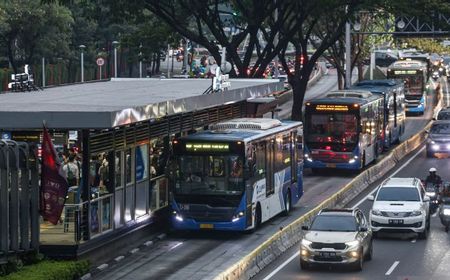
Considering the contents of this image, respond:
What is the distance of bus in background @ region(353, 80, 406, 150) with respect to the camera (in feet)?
208

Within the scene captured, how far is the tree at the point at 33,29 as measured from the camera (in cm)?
8756

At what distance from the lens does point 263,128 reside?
3856cm

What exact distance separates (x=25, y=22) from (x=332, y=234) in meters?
61.9

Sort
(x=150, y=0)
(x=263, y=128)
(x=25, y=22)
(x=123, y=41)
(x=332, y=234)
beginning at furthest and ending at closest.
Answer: (x=25, y=22)
(x=123, y=41)
(x=150, y=0)
(x=263, y=128)
(x=332, y=234)

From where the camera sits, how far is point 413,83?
90.7 m

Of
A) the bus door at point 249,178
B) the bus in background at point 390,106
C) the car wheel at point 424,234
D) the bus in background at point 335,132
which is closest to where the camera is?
the bus door at point 249,178

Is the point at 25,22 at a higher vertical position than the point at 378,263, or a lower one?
higher

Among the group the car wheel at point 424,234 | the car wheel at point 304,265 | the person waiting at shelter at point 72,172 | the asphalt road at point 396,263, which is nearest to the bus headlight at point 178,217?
the asphalt road at point 396,263

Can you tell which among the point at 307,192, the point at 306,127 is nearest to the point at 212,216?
the point at 307,192

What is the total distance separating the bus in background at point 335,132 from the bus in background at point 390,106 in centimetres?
949

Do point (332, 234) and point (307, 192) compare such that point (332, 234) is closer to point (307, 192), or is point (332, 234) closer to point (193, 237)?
point (193, 237)

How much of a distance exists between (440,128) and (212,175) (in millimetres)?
30472

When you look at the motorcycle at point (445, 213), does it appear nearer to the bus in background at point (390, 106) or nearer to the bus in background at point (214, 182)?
the bus in background at point (214, 182)

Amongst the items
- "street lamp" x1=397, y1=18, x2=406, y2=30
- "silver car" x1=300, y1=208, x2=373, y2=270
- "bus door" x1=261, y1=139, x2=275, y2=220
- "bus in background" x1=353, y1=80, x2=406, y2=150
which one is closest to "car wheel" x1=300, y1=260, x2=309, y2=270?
"silver car" x1=300, y1=208, x2=373, y2=270
